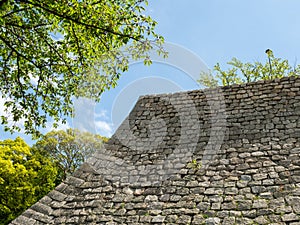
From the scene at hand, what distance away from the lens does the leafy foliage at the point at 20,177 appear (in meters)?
16.5

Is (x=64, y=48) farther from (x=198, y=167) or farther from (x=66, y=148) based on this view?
(x=66, y=148)

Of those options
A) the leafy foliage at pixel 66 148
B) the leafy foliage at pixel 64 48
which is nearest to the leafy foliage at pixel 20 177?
the leafy foliage at pixel 66 148

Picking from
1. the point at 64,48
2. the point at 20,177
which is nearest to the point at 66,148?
the point at 20,177

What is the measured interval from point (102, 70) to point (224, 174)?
401 cm

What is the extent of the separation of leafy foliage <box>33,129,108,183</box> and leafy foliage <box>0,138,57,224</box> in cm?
141

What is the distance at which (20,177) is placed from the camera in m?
17.2

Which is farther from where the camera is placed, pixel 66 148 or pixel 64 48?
pixel 66 148

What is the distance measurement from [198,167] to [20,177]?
45.1 ft

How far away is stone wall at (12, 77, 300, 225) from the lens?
5.49 metres

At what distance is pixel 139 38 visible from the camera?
20.6 ft

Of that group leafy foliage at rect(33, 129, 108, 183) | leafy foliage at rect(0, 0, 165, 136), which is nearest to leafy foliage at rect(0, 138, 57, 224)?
leafy foliage at rect(33, 129, 108, 183)

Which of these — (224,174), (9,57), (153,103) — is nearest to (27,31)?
(9,57)

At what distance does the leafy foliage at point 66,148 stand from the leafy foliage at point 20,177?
1406 millimetres

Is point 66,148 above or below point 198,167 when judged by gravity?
above
